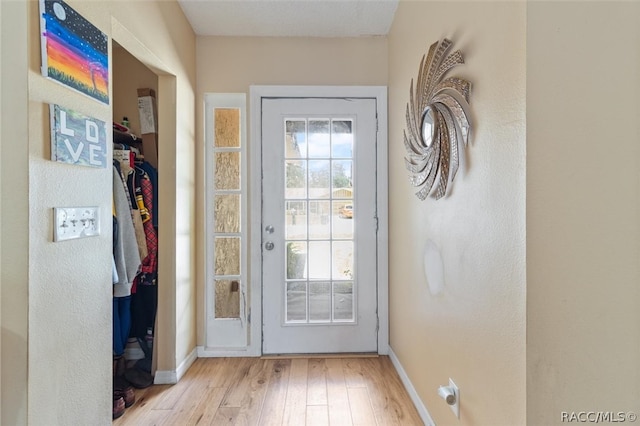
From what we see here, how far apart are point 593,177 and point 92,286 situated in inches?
70.7

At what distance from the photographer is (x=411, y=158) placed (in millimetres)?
1761

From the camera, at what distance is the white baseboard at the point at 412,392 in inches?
63.4

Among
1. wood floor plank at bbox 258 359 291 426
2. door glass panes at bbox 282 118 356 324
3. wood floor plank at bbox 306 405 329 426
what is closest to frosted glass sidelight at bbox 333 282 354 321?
door glass panes at bbox 282 118 356 324

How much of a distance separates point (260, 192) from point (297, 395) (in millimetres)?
1386

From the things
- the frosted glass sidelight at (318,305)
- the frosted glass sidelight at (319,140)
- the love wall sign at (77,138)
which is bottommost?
the frosted glass sidelight at (318,305)

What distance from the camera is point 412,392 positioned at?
6.03 ft

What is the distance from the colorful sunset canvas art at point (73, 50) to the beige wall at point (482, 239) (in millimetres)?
1442

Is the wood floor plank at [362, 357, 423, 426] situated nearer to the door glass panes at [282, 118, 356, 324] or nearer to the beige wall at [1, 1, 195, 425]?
the door glass panes at [282, 118, 356, 324]

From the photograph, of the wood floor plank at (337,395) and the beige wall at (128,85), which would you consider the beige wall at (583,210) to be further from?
the beige wall at (128,85)

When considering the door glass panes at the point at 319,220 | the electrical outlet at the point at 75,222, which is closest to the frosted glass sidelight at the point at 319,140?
the door glass panes at the point at 319,220

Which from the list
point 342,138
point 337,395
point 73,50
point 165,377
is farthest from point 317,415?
point 73,50

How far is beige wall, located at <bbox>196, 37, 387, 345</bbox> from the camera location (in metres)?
2.42

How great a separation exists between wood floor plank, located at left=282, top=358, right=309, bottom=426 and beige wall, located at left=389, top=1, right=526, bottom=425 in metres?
0.68

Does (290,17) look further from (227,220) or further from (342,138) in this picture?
(227,220)
